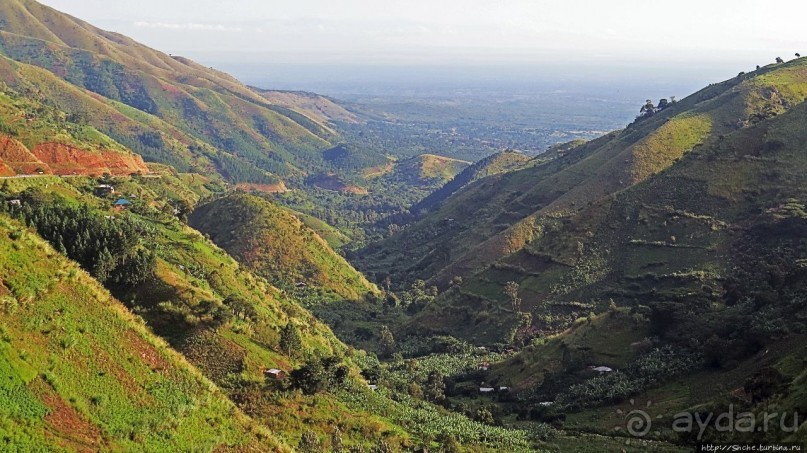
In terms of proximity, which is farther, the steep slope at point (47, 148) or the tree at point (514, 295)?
the steep slope at point (47, 148)

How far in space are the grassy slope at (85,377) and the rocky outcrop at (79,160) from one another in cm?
8100

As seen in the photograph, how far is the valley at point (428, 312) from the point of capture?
94.8 ft

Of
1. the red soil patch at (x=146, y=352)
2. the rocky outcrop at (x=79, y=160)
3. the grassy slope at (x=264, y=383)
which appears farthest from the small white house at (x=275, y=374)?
the rocky outcrop at (x=79, y=160)

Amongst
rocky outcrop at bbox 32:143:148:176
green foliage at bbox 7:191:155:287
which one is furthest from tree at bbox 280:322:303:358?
rocky outcrop at bbox 32:143:148:176

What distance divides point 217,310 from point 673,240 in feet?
210

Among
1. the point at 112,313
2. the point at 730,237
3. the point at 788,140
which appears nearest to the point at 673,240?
the point at 730,237

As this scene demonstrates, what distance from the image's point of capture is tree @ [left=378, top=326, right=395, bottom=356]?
283 feet

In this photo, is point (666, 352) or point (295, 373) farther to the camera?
point (666, 352)

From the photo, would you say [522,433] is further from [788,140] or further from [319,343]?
[788,140]

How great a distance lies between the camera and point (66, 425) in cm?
2377

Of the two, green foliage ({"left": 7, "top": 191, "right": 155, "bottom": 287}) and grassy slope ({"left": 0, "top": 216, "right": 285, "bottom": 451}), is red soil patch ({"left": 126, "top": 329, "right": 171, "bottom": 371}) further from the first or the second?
green foliage ({"left": 7, "top": 191, "right": 155, "bottom": 287})

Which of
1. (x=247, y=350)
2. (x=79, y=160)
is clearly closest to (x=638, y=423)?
(x=247, y=350)

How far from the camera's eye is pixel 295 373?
4203cm

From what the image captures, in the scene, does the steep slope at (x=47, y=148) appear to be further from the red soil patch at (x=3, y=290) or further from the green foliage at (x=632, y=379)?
the green foliage at (x=632, y=379)
